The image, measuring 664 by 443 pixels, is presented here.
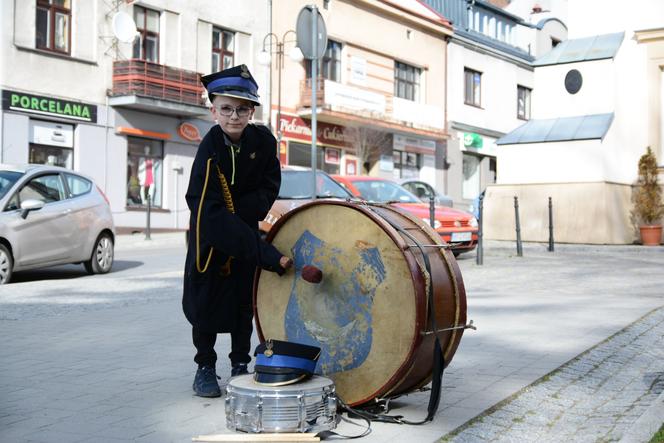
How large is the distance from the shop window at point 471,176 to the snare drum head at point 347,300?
1425 inches

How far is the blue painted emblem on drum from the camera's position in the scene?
4.10 meters

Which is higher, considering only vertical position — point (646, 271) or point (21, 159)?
point (21, 159)

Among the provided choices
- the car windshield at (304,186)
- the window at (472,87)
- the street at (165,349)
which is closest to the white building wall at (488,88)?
the window at (472,87)

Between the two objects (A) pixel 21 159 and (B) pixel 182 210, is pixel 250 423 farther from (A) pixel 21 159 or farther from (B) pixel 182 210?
(B) pixel 182 210

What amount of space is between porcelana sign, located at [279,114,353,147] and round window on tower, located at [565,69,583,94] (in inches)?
495

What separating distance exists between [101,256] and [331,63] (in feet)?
70.9

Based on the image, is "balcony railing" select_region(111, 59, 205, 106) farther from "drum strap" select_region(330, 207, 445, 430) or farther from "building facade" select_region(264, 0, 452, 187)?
"drum strap" select_region(330, 207, 445, 430)

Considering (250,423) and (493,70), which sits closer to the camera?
(250,423)

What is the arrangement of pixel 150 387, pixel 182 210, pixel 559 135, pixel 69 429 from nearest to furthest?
pixel 69 429 → pixel 150 387 → pixel 559 135 → pixel 182 210

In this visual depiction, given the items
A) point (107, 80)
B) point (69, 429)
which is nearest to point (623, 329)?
point (69, 429)

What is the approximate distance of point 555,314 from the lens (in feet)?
26.4

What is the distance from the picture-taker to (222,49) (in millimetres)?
28750

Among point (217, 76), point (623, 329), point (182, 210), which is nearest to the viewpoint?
point (217, 76)

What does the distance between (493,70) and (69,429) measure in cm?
3974
